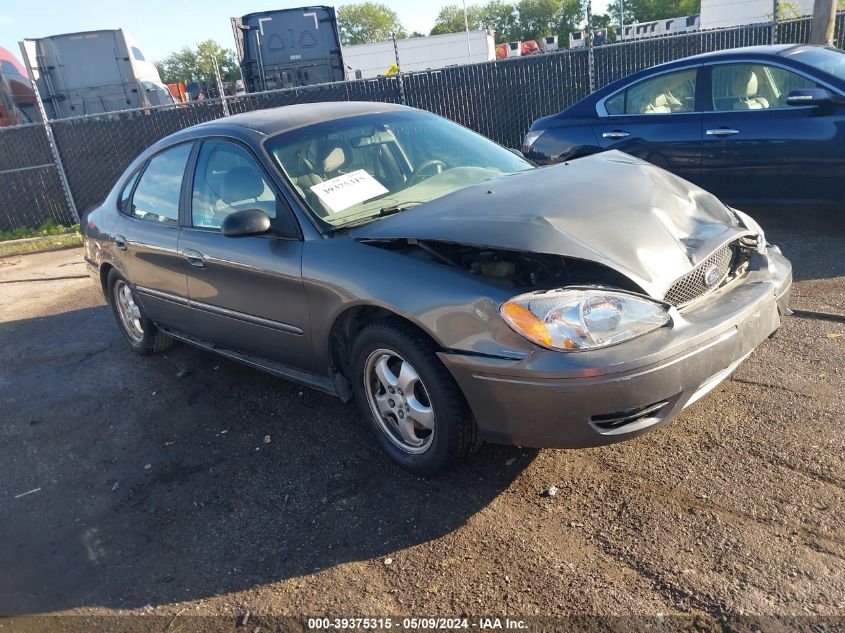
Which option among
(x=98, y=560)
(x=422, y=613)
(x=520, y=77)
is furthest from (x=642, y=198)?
(x=520, y=77)

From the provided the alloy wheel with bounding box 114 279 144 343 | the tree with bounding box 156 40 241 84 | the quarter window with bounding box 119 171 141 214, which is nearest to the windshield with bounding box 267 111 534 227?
the quarter window with bounding box 119 171 141 214

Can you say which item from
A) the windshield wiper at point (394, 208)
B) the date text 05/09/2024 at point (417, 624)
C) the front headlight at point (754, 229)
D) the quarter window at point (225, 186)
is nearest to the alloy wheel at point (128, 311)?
the quarter window at point (225, 186)

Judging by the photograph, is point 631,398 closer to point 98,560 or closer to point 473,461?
point 473,461

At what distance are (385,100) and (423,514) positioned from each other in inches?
381

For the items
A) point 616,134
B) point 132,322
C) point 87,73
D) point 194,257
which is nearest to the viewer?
point 194,257

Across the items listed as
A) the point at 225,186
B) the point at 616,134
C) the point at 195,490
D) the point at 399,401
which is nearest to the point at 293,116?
the point at 225,186

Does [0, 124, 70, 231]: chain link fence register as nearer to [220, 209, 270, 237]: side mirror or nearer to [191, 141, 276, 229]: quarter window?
[191, 141, 276, 229]: quarter window

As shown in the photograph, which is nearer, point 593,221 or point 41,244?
point 593,221

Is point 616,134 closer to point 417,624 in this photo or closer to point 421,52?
point 417,624

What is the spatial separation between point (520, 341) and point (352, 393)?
1.21 m

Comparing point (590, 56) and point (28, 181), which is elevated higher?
point (590, 56)

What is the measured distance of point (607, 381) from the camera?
2545 mm

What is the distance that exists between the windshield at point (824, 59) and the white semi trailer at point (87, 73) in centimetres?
1250

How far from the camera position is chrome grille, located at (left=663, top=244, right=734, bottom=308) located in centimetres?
288
